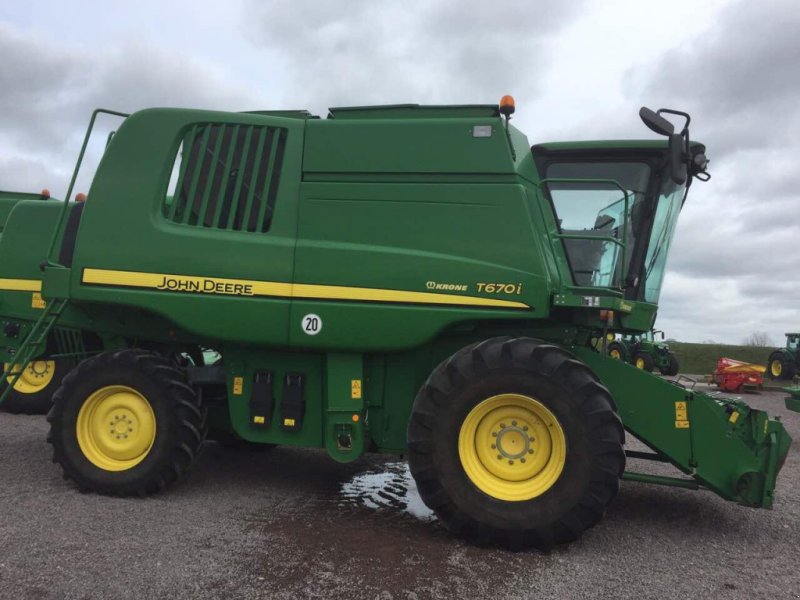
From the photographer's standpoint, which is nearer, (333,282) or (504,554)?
(504,554)

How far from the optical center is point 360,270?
482 centimetres

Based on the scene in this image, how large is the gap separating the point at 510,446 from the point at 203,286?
2.61 meters

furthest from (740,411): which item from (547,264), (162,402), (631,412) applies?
(162,402)

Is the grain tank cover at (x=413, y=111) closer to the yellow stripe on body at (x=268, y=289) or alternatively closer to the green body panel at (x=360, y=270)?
the green body panel at (x=360, y=270)

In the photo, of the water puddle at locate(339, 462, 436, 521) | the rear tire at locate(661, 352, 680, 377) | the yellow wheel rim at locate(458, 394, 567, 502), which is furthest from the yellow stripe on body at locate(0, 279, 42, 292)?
the rear tire at locate(661, 352, 680, 377)

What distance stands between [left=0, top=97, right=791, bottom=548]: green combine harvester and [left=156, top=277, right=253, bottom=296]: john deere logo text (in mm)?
17

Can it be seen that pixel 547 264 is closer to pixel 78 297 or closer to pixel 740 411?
pixel 740 411

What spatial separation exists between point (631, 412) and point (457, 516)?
62.0 inches

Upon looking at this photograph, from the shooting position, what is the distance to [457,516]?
166 inches

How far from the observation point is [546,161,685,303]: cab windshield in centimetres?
518

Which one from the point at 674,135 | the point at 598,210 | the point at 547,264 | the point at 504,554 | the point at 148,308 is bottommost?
the point at 504,554

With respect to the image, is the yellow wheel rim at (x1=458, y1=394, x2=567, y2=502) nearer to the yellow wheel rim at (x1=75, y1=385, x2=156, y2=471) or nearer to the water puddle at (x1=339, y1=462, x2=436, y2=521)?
the water puddle at (x1=339, y1=462, x2=436, y2=521)

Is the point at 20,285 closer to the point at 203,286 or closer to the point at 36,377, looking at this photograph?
the point at 36,377

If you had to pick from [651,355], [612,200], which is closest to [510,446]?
[612,200]
